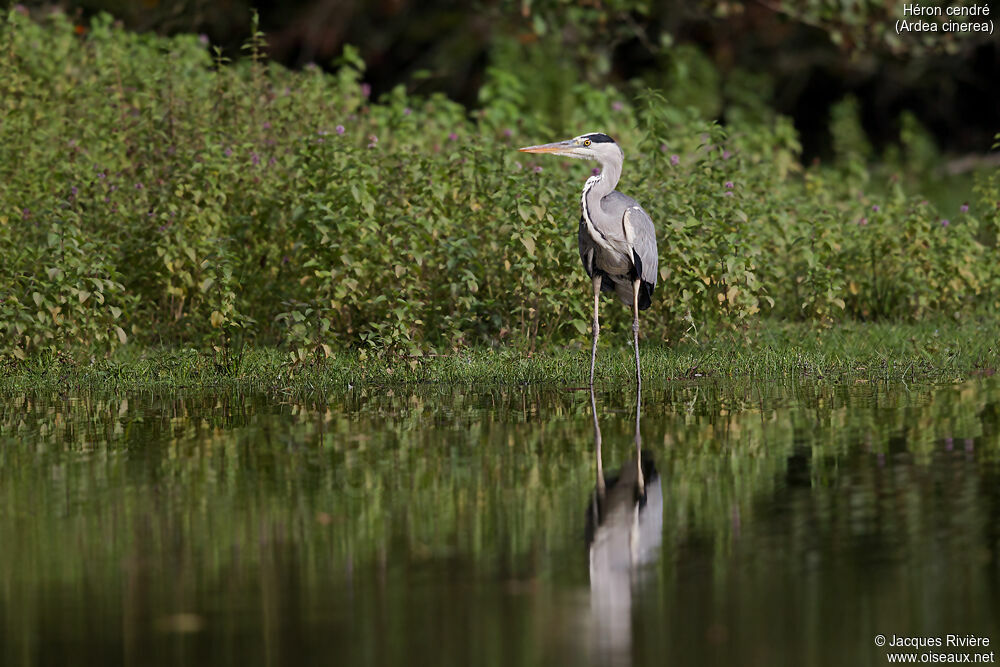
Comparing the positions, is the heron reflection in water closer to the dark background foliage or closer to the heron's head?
the heron's head

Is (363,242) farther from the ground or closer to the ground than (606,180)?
closer to the ground

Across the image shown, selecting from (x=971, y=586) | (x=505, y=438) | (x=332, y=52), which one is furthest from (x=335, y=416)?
(x=332, y=52)

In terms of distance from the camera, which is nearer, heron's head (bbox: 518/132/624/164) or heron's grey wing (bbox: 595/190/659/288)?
heron's grey wing (bbox: 595/190/659/288)

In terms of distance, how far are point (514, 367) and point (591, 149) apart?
167 cm

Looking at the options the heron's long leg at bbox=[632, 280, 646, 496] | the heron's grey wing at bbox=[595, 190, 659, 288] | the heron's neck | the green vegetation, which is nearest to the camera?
the heron's long leg at bbox=[632, 280, 646, 496]

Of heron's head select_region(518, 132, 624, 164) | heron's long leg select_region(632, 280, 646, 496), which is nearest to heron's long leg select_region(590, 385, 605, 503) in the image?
heron's long leg select_region(632, 280, 646, 496)

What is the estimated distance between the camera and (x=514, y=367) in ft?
38.1

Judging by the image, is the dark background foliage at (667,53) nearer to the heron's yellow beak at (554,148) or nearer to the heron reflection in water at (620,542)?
the heron's yellow beak at (554,148)

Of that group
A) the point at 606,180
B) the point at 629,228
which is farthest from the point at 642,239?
the point at 606,180

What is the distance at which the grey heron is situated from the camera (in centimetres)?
1145

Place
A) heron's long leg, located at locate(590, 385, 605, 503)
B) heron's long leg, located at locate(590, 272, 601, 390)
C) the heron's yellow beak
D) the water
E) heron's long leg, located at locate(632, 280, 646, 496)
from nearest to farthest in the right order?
the water < heron's long leg, located at locate(590, 385, 605, 503) < heron's long leg, located at locate(632, 280, 646, 496) < heron's long leg, located at locate(590, 272, 601, 390) < the heron's yellow beak

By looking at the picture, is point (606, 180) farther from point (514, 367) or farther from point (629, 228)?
point (514, 367)

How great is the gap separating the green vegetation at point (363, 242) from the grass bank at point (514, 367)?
0.10 meters

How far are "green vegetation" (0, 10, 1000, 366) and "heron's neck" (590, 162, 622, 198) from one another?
3.01ft
